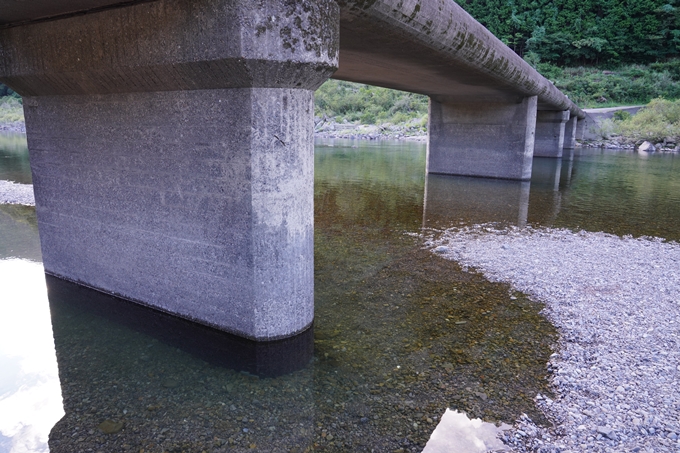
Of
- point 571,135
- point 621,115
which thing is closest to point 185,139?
point 571,135

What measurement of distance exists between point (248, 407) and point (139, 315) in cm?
257

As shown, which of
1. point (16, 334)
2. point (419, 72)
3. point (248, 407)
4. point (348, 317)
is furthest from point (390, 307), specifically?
point (419, 72)

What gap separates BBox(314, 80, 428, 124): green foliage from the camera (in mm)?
62625

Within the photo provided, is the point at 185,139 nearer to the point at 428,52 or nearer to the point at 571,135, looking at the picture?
the point at 428,52

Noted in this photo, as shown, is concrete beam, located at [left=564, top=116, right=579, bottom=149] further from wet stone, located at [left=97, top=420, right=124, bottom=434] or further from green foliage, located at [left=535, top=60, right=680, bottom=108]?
wet stone, located at [left=97, top=420, right=124, bottom=434]

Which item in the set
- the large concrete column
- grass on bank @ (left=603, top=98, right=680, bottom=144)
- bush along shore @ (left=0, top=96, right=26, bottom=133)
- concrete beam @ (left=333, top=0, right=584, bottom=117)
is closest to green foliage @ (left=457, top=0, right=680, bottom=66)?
grass on bank @ (left=603, top=98, right=680, bottom=144)

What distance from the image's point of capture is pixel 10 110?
7681 centimetres

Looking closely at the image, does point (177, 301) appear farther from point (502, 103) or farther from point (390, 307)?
point (502, 103)

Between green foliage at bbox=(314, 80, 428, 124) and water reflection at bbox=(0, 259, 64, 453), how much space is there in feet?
182

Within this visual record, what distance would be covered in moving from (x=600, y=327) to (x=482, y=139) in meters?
14.6

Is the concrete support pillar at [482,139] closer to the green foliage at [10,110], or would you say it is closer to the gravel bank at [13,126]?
the gravel bank at [13,126]

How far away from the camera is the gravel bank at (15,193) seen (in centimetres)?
1325

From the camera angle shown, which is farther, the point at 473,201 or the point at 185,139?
the point at 473,201

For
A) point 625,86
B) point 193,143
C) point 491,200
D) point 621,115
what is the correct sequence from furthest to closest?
point 625,86 → point 621,115 → point 491,200 → point 193,143
